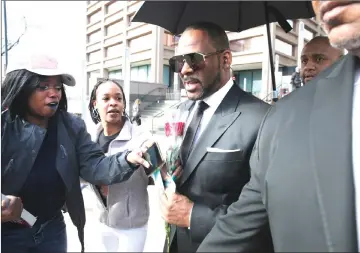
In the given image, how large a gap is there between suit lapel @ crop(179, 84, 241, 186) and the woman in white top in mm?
746

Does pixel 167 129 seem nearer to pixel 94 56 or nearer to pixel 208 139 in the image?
pixel 208 139

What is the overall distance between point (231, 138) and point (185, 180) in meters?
0.36

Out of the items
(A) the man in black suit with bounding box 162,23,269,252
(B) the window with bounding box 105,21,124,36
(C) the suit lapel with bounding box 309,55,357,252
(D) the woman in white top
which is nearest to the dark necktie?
(A) the man in black suit with bounding box 162,23,269,252

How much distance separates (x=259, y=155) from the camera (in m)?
1.04

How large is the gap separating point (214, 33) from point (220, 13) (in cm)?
Answer: 115

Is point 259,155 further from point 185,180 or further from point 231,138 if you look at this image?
point 185,180

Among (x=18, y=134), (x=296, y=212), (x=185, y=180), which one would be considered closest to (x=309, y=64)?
(x=185, y=180)

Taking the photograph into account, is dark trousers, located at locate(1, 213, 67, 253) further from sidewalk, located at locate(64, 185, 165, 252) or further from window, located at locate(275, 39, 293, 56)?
window, located at locate(275, 39, 293, 56)

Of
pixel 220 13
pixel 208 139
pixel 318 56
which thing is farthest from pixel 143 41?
pixel 208 139

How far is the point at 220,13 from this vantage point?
2.88 metres

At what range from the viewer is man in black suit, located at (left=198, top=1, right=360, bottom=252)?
31.4 inches

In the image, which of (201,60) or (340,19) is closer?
(340,19)

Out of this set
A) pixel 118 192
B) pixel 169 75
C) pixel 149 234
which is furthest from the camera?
pixel 149 234

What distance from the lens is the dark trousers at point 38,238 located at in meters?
1.86
